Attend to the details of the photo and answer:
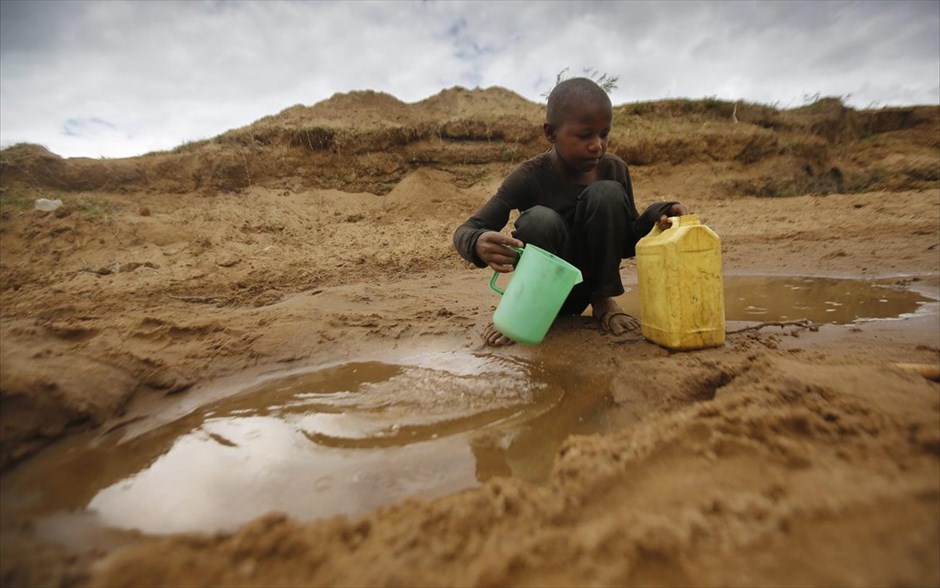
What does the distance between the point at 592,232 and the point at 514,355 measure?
2.19 feet

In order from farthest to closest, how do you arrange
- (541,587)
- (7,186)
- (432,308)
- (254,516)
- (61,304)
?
(7,186)
(61,304)
(432,308)
(254,516)
(541,587)

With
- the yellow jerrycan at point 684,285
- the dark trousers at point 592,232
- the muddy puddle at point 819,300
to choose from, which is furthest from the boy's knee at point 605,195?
the muddy puddle at point 819,300

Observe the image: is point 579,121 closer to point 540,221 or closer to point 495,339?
point 540,221

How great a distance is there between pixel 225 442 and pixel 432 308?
1585 mm

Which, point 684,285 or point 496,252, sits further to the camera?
point 496,252

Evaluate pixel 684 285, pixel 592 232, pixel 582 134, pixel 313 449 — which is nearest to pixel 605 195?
pixel 592 232

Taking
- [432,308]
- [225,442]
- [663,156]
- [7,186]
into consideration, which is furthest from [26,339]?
[663,156]

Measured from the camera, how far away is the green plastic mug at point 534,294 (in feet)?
4.83

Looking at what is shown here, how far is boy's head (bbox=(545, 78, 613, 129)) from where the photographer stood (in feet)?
6.07

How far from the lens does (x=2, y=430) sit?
3.84ft

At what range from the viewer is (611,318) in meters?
2.03

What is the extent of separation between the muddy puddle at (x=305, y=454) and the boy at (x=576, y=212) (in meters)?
0.58

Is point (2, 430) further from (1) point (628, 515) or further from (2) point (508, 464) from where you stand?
(1) point (628, 515)

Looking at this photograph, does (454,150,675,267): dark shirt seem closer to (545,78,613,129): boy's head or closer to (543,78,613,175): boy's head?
(543,78,613,175): boy's head
